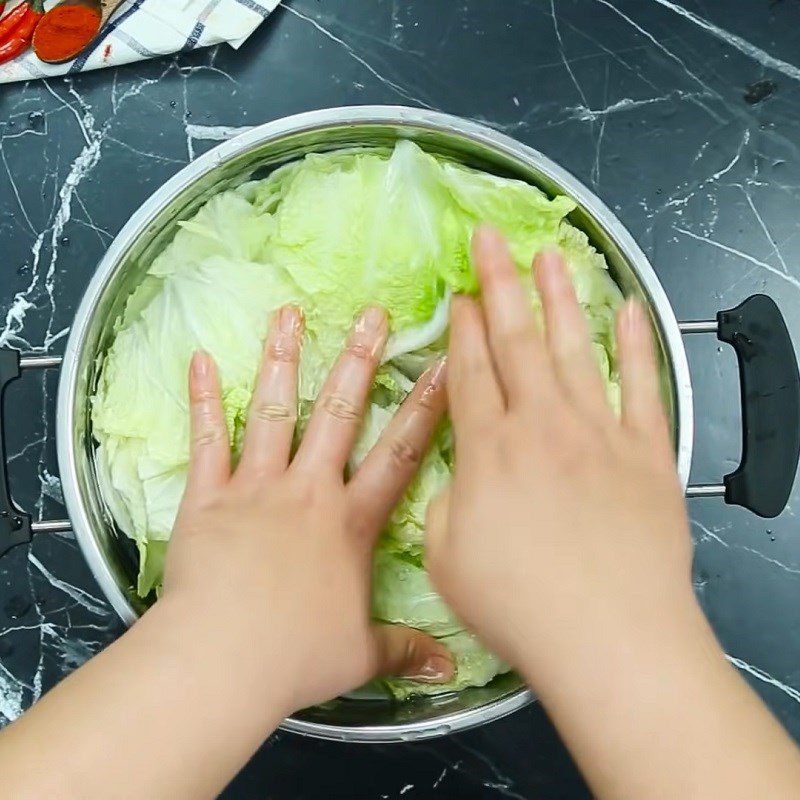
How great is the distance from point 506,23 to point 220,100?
16.1 inches

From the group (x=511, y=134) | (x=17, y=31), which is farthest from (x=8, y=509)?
(x=511, y=134)

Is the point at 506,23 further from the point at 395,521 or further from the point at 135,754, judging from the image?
the point at 135,754

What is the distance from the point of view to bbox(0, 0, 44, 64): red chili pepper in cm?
107

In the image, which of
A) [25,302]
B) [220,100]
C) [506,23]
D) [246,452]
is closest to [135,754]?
[246,452]

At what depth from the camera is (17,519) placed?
31.4 inches

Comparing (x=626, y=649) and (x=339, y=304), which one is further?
(x=339, y=304)

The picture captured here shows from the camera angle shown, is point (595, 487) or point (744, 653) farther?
point (744, 653)

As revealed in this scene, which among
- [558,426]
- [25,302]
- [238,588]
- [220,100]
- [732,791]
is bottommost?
[732,791]

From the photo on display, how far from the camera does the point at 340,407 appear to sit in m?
0.77

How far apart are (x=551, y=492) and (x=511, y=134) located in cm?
64

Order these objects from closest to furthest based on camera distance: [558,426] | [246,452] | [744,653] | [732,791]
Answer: [732,791]
[558,426]
[246,452]
[744,653]

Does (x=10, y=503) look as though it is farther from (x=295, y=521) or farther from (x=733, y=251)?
(x=733, y=251)

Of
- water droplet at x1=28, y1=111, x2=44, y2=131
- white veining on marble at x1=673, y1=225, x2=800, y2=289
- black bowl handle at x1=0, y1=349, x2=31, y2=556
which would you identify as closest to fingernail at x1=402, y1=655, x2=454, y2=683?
black bowl handle at x1=0, y1=349, x2=31, y2=556

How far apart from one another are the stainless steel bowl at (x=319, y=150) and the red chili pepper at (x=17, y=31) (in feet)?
1.40
